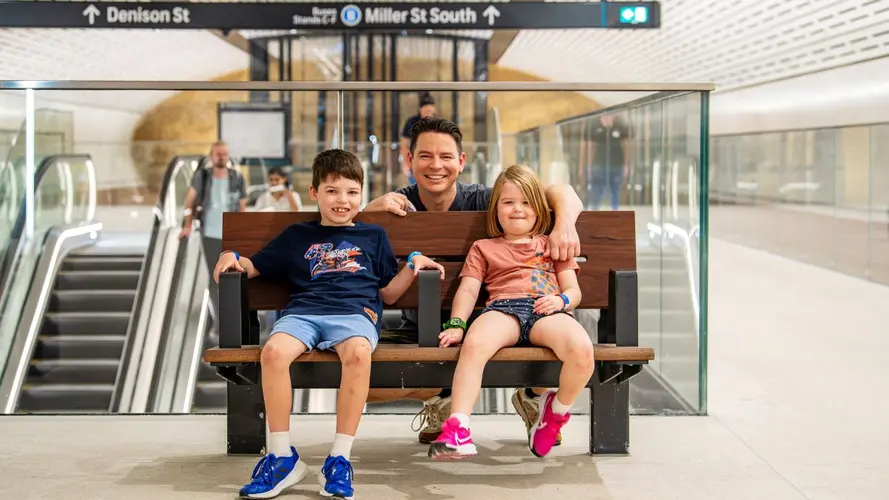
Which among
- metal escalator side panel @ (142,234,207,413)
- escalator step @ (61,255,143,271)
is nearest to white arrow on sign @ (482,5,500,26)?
metal escalator side panel @ (142,234,207,413)

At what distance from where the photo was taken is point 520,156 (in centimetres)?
1120

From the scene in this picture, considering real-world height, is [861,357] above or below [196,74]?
below

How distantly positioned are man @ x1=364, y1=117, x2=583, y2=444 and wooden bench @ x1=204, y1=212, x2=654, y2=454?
0.14 meters

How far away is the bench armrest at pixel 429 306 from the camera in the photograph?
13.9 ft

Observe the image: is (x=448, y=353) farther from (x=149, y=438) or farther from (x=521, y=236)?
(x=149, y=438)

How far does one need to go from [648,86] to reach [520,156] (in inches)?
231

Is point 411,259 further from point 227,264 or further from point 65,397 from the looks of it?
point 65,397

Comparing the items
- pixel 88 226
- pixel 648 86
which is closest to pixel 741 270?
pixel 88 226

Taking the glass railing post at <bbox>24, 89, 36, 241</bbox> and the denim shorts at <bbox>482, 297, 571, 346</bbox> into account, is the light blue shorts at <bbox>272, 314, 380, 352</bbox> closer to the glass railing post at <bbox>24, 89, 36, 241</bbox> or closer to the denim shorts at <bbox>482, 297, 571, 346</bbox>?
the denim shorts at <bbox>482, 297, 571, 346</bbox>

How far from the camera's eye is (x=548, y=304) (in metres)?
4.18

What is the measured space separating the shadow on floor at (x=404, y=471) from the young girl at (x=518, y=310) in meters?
0.15

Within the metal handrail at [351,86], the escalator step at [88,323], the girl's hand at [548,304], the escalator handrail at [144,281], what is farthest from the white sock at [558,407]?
the escalator step at [88,323]

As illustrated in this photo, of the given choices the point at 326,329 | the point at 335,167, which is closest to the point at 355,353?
the point at 326,329

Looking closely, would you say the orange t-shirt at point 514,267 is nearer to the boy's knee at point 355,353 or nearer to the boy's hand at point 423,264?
the boy's hand at point 423,264
